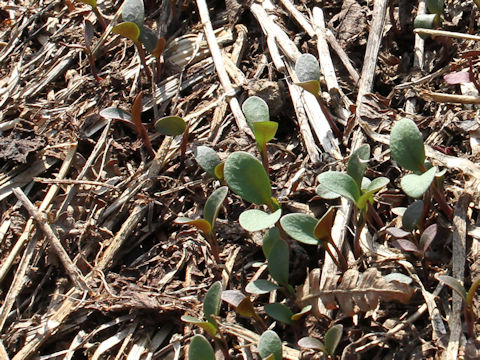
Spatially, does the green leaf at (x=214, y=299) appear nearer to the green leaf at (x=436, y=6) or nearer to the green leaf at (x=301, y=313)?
the green leaf at (x=301, y=313)

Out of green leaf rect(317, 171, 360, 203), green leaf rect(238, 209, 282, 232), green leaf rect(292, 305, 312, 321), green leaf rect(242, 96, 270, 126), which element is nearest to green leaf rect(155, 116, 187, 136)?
green leaf rect(242, 96, 270, 126)

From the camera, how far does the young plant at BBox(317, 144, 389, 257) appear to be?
138 cm

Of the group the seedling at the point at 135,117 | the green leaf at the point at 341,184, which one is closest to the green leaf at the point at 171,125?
the seedling at the point at 135,117

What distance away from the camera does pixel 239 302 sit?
4.59ft

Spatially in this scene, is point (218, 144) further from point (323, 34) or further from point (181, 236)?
point (323, 34)

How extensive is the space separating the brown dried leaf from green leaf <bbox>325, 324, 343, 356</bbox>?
10 cm

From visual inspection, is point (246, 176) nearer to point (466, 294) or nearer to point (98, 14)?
point (466, 294)

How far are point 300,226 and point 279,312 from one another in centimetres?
21

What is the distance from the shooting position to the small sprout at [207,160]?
5.42 feet

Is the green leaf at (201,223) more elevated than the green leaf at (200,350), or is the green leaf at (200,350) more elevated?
the green leaf at (201,223)

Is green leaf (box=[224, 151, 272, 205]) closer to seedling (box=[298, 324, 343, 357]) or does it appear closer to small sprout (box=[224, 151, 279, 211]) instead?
small sprout (box=[224, 151, 279, 211])

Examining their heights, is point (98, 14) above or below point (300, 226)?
above

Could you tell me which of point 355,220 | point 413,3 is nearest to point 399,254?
point 355,220

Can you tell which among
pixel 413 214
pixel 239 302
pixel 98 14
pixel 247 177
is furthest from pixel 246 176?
pixel 98 14
